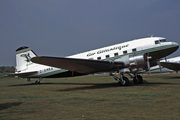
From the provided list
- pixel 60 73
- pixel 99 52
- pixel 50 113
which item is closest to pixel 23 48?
pixel 60 73

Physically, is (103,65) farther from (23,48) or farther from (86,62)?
(23,48)

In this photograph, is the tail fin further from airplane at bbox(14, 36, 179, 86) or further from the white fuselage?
airplane at bbox(14, 36, 179, 86)

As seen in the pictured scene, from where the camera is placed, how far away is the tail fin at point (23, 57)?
2162 cm

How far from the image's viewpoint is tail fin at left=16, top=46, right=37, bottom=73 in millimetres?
21625

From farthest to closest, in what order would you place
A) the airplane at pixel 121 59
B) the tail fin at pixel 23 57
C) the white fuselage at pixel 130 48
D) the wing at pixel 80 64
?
the tail fin at pixel 23 57
the white fuselage at pixel 130 48
the airplane at pixel 121 59
the wing at pixel 80 64

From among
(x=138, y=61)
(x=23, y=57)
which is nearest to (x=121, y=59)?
(x=138, y=61)

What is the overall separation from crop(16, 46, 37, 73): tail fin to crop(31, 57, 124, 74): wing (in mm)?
8481

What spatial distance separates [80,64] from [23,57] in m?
10.8

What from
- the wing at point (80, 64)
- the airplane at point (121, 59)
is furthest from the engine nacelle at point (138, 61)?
the wing at point (80, 64)

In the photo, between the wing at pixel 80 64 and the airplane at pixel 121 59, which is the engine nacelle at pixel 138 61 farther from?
the wing at pixel 80 64

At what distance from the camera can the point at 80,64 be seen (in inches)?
563

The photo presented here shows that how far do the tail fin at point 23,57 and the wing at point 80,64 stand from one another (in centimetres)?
848

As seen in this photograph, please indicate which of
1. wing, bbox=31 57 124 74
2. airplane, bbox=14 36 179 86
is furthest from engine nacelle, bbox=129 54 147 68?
wing, bbox=31 57 124 74

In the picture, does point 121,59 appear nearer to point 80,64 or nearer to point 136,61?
point 136,61
